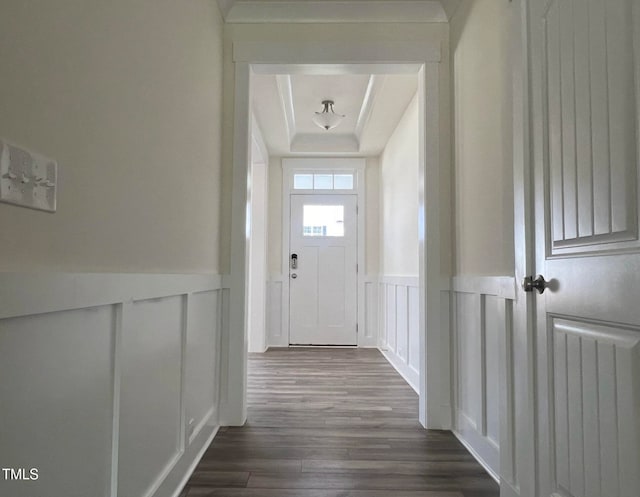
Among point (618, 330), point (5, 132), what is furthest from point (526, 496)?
point (5, 132)

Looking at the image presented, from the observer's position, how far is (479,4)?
1968mm

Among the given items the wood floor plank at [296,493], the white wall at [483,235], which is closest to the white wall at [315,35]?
the white wall at [483,235]

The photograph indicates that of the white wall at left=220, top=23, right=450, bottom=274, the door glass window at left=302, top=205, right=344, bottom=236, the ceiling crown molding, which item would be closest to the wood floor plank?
the white wall at left=220, top=23, right=450, bottom=274

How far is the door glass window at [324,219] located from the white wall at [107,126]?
10.2ft

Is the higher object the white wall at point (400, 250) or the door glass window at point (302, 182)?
the door glass window at point (302, 182)

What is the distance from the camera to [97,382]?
1.01 m

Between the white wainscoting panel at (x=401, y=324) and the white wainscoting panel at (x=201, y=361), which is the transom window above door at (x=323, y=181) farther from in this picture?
the white wainscoting panel at (x=201, y=361)

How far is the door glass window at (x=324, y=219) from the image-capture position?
197 inches

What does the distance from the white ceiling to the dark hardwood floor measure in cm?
215

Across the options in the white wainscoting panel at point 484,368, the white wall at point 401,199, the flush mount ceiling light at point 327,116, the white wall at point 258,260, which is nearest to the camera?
the white wainscoting panel at point 484,368

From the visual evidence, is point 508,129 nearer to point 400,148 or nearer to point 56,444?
point 56,444

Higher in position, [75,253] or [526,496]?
[75,253]

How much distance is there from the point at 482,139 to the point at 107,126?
1.62 metres

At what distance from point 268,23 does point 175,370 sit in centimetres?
207
